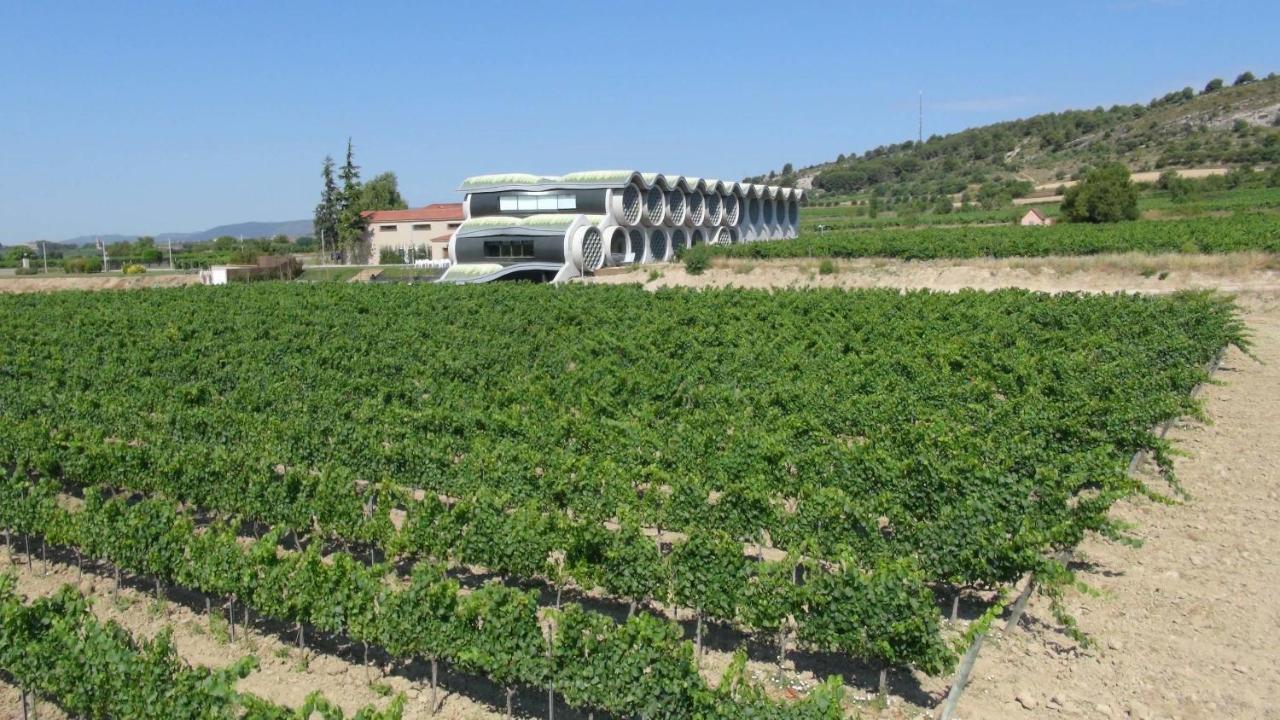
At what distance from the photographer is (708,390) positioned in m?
19.8

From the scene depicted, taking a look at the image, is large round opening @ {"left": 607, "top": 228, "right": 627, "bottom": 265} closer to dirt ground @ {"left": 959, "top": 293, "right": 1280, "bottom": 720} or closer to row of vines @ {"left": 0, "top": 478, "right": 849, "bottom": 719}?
dirt ground @ {"left": 959, "top": 293, "right": 1280, "bottom": 720}

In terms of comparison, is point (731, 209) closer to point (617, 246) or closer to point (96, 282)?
point (617, 246)

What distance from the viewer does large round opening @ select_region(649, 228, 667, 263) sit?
2625 inches

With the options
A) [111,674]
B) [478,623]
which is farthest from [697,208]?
[111,674]

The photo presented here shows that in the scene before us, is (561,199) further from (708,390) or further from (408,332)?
(708,390)

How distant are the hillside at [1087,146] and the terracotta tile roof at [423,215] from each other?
67.8 m

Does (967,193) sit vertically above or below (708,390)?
above

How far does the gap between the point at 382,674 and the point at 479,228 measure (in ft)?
169

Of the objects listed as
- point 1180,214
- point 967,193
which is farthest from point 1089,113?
point 1180,214

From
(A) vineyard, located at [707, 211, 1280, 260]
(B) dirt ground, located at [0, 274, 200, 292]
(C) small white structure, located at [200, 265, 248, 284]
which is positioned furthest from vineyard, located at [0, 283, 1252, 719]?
(B) dirt ground, located at [0, 274, 200, 292]

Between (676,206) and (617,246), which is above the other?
(676,206)

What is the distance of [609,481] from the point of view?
42.9 ft

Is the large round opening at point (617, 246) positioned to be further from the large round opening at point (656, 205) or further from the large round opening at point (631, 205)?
the large round opening at point (656, 205)

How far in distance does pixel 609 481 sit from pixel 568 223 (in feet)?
151
